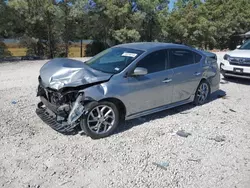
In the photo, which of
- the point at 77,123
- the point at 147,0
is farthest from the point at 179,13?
the point at 77,123

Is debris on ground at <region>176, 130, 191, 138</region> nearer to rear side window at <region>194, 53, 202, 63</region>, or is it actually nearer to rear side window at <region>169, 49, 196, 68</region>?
rear side window at <region>169, 49, 196, 68</region>

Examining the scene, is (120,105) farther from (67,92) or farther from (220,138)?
(220,138)

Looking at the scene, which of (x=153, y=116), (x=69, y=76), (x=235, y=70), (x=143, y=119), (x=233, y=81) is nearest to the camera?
(x=69, y=76)

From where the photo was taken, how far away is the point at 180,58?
18.4 feet

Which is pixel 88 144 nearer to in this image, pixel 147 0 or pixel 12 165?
pixel 12 165

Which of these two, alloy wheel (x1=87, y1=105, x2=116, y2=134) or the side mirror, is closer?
alloy wheel (x1=87, y1=105, x2=116, y2=134)

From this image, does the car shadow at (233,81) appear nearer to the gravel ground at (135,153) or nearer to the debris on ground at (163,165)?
the gravel ground at (135,153)

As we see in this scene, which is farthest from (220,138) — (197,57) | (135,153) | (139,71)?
(197,57)

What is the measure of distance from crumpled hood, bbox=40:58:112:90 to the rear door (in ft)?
5.29

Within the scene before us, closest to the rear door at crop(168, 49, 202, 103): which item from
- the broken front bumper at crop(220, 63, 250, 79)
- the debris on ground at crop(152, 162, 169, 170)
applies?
the debris on ground at crop(152, 162, 169, 170)

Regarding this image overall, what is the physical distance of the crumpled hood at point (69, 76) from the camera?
165 inches

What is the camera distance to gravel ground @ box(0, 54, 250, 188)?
3314 mm

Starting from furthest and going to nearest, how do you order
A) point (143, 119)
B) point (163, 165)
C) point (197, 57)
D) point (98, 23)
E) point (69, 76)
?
point (98, 23) → point (197, 57) → point (143, 119) → point (69, 76) → point (163, 165)

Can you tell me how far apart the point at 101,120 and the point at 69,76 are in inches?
35.2
